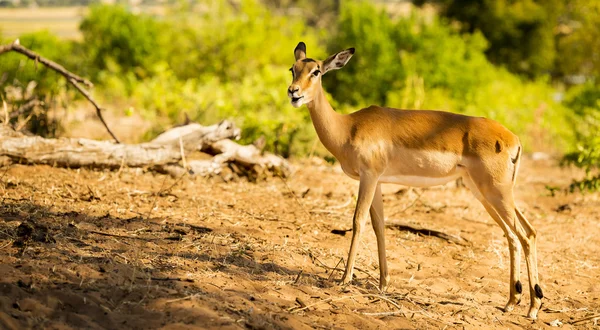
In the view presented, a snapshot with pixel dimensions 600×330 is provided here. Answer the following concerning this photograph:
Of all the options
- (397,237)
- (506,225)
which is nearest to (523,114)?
(397,237)

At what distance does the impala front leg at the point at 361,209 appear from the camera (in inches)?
247

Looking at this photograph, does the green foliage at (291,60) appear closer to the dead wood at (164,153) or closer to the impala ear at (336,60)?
the dead wood at (164,153)

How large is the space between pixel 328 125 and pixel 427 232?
2.52 m

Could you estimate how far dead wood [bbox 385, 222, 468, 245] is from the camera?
838 cm

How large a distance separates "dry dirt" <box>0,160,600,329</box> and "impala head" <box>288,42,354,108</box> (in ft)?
4.77

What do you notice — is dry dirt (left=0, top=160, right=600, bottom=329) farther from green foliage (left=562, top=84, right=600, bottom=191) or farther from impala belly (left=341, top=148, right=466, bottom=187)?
impala belly (left=341, top=148, right=466, bottom=187)

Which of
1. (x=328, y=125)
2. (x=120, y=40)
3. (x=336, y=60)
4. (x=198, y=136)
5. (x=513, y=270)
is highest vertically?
(x=336, y=60)

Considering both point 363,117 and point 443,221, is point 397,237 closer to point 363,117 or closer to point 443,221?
point 443,221

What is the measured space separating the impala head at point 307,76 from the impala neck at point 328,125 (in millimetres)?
122

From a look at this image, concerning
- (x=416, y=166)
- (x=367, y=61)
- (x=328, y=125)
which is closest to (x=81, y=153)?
(x=328, y=125)

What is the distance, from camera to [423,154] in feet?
21.3

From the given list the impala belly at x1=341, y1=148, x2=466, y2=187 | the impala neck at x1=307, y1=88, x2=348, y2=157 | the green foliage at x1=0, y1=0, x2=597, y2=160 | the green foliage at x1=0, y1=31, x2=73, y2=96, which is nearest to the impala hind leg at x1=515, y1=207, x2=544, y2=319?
the impala belly at x1=341, y1=148, x2=466, y2=187

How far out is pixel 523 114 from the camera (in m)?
17.4

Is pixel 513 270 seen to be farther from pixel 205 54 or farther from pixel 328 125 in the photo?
pixel 205 54
